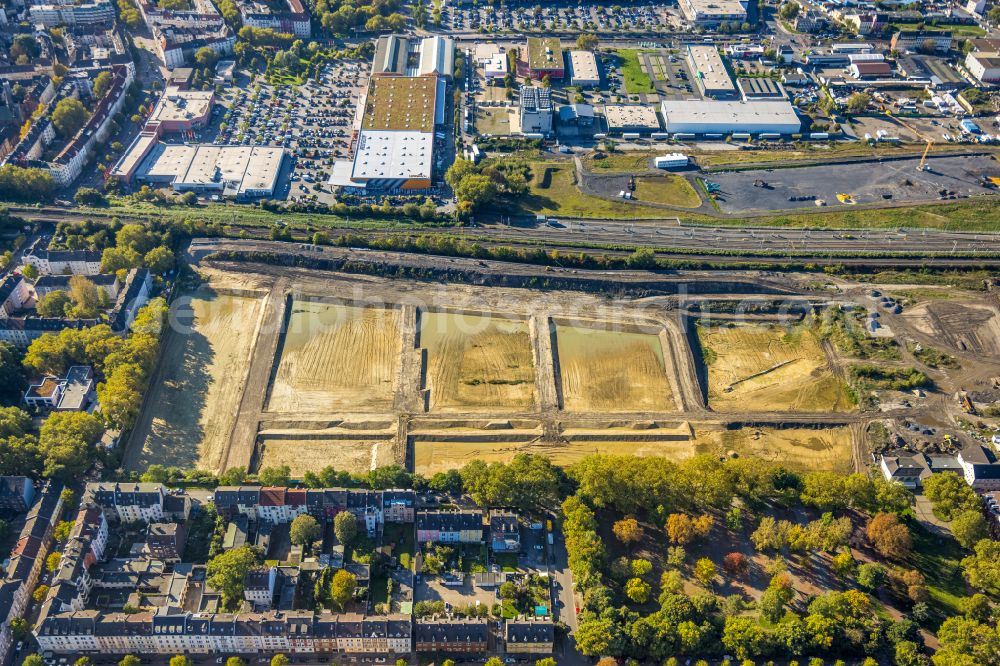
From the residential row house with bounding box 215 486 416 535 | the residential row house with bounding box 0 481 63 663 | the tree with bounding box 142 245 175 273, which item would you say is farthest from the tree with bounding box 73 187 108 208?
the residential row house with bounding box 215 486 416 535

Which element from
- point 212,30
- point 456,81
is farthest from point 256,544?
point 212,30

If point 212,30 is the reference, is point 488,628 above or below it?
below

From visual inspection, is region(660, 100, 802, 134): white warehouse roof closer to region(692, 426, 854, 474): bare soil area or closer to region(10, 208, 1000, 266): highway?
region(10, 208, 1000, 266): highway

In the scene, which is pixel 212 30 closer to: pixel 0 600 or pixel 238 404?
pixel 238 404

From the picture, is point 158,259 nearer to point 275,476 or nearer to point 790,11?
point 275,476

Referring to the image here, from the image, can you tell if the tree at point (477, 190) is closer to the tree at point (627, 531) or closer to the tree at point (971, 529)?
the tree at point (627, 531)
